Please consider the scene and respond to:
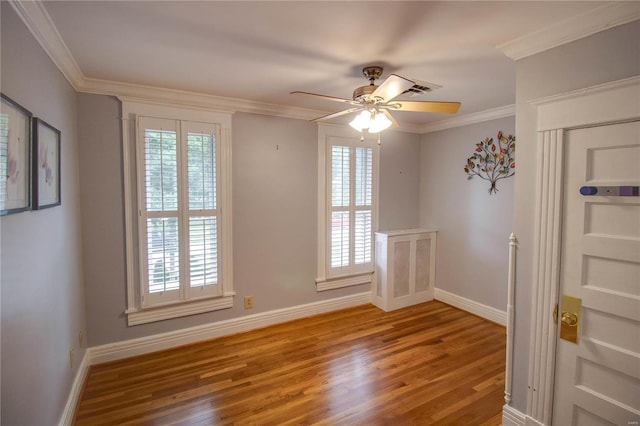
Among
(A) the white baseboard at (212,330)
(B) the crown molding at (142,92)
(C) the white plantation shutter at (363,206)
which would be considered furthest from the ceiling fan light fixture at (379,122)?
(A) the white baseboard at (212,330)

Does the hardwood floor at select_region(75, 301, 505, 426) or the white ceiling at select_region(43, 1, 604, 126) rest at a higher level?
the white ceiling at select_region(43, 1, 604, 126)

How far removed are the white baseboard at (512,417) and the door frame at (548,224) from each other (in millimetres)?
40

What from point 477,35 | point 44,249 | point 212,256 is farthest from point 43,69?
point 477,35

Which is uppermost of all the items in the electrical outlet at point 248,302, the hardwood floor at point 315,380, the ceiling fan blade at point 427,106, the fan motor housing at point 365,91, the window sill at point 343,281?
the fan motor housing at point 365,91

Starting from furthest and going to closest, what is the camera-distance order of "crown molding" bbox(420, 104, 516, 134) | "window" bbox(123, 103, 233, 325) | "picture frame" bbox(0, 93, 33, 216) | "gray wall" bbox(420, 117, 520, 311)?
"gray wall" bbox(420, 117, 520, 311)
"crown molding" bbox(420, 104, 516, 134)
"window" bbox(123, 103, 233, 325)
"picture frame" bbox(0, 93, 33, 216)

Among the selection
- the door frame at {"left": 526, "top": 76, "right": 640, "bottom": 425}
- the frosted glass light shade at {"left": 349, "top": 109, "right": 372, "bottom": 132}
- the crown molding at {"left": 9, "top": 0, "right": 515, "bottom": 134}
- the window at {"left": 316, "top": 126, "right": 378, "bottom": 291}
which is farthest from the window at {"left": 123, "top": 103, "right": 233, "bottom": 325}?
the door frame at {"left": 526, "top": 76, "right": 640, "bottom": 425}

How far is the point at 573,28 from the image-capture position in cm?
168

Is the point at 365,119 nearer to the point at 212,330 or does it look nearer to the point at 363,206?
the point at 363,206

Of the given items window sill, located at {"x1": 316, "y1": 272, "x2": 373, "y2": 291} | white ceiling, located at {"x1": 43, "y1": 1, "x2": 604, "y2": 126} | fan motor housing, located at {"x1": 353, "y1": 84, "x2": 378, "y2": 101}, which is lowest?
window sill, located at {"x1": 316, "y1": 272, "x2": 373, "y2": 291}

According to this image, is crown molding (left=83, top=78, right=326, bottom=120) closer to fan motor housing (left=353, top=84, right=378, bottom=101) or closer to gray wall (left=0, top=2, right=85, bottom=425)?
gray wall (left=0, top=2, right=85, bottom=425)

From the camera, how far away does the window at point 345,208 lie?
3.80 m

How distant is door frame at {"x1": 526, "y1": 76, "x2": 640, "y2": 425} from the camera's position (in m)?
1.68

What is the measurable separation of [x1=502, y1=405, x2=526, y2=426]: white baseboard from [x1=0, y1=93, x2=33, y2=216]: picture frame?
290 centimetres

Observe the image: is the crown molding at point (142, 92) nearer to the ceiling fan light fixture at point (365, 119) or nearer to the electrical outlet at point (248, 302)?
the ceiling fan light fixture at point (365, 119)
